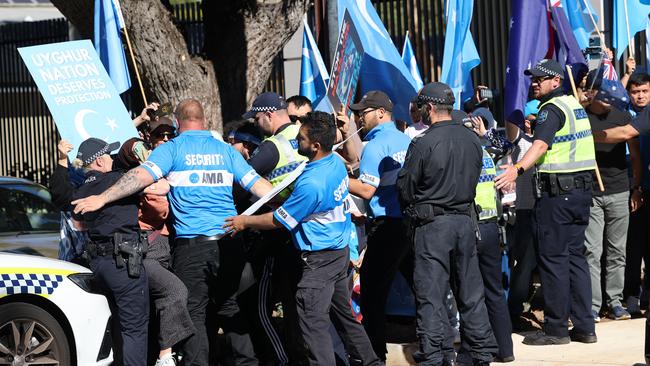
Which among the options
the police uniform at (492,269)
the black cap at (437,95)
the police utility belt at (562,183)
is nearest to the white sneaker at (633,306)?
the police utility belt at (562,183)

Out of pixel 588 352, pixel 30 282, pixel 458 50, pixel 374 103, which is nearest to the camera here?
pixel 30 282

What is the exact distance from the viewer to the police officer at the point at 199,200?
7828 mm

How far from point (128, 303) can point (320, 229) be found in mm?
1429

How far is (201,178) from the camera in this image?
25.8ft

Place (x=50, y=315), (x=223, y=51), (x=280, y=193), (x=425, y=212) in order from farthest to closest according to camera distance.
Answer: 1. (x=223, y=51)
2. (x=280, y=193)
3. (x=425, y=212)
4. (x=50, y=315)

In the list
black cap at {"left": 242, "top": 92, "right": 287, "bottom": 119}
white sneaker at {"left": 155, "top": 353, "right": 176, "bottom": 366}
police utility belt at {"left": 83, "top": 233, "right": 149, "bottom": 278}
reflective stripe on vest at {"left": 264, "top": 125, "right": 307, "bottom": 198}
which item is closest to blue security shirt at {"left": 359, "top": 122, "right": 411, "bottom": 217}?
reflective stripe on vest at {"left": 264, "top": 125, "right": 307, "bottom": 198}

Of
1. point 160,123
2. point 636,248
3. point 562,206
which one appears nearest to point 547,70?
point 562,206

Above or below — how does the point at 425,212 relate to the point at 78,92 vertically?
below

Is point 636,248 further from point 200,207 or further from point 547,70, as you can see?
point 200,207

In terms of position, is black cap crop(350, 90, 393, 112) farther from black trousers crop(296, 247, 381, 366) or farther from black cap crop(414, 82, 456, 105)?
black trousers crop(296, 247, 381, 366)

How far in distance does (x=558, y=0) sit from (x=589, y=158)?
1.84 meters

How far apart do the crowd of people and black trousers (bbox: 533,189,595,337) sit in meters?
0.01

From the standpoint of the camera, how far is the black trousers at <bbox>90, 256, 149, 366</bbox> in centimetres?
758

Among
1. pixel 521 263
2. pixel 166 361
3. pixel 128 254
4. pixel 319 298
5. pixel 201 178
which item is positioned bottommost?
pixel 166 361
